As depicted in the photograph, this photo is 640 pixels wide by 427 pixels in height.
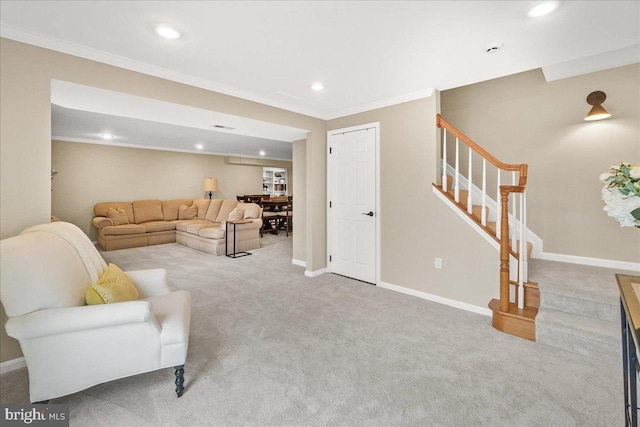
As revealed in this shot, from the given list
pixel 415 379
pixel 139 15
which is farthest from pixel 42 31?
pixel 415 379

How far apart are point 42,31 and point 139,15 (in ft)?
2.64

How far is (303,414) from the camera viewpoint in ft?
5.32

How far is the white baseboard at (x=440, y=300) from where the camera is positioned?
2961mm

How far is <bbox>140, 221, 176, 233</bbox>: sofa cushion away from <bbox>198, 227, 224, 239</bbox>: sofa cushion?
4.56 feet

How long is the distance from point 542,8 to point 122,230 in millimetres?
7340

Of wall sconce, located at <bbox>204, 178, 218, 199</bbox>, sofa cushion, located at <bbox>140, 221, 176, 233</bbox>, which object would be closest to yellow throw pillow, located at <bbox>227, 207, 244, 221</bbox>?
sofa cushion, located at <bbox>140, 221, 176, 233</bbox>

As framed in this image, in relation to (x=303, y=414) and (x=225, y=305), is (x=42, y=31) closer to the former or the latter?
(x=225, y=305)

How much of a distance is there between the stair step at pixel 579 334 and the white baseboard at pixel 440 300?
56cm

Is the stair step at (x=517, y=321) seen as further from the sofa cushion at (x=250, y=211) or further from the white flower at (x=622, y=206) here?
the sofa cushion at (x=250, y=211)

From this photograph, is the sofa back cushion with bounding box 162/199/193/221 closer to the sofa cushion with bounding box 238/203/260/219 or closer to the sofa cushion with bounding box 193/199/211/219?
the sofa cushion with bounding box 193/199/211/219

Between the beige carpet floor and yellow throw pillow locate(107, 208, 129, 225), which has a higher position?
yellow throw pillow locate(107, 208, 129, 225)

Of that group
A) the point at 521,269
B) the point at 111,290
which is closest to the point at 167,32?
the point at 111,290

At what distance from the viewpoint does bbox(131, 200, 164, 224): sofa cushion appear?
7020mm

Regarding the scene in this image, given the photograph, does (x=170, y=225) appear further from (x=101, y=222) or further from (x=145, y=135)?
(x=145, y=135)
